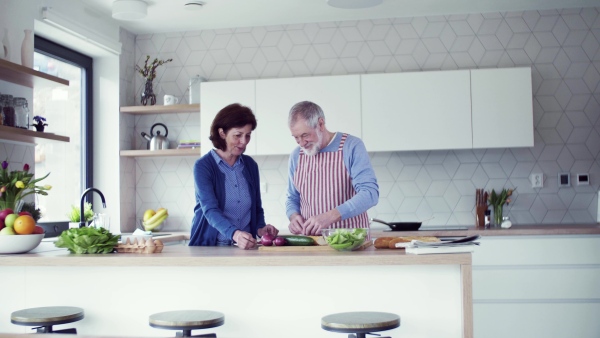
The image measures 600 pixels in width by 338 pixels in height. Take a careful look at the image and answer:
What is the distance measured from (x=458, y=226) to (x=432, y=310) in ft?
8.17

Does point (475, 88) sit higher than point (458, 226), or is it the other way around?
point (475, 88)

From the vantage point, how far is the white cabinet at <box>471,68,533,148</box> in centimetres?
476

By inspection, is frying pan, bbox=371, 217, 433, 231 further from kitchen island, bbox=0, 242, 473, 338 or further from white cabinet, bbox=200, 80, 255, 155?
kitchen island, bbox=0, 242, 473, 338

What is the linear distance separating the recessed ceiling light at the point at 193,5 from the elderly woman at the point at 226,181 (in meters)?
1.79

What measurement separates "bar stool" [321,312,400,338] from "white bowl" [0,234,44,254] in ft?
4.25

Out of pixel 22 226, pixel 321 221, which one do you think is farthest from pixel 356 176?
pixel 22 226

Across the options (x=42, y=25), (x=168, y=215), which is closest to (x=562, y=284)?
(x=168, y=215)

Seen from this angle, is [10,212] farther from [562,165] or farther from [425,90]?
[562,165]

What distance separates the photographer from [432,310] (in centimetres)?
256

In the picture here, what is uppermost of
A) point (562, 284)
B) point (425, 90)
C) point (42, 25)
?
point (42, 25)

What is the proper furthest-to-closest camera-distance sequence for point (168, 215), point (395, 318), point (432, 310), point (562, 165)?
1. point (168, 215)
2. point (562, 165)
3. point (432, 310)
4. point (395, 318)

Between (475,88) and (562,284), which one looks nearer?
(562,284)

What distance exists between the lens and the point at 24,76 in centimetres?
388

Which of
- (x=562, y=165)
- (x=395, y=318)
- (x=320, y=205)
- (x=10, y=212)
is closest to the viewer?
(x=395, y=318)
